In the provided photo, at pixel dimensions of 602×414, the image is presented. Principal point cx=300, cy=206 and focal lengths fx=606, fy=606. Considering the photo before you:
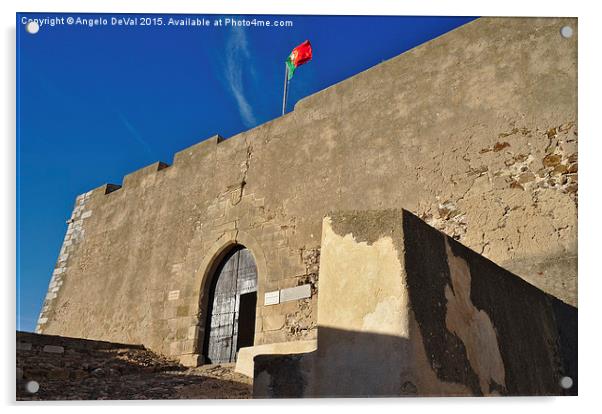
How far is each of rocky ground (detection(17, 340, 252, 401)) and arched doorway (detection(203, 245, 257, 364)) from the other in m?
0.44

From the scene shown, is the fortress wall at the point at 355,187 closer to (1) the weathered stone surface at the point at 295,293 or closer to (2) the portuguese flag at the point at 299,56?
(1) the weathered stone surface at the point at 295,293

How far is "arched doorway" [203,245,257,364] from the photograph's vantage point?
7.04 meters

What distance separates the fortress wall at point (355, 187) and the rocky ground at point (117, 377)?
2.09 ft

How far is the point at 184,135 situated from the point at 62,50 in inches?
61.5

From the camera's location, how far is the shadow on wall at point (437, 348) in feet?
9.02

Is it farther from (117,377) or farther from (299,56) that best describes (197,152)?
(299,56)

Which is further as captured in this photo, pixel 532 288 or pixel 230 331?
pixel 230 331

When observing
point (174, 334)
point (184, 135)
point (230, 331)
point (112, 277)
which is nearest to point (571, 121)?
point (184, 135)


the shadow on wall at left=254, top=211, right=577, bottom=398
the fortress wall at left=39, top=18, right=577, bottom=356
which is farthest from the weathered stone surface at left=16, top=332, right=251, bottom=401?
the shadow on wall at left=254, top=211, right=577, bottom=398

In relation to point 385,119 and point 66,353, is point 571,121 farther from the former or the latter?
point 66,353

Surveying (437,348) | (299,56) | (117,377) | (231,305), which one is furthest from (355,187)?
(437,348)

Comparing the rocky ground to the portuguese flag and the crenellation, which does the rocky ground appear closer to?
the portuguese flag

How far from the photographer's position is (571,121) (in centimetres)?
471

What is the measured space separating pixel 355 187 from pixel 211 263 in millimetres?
2299
